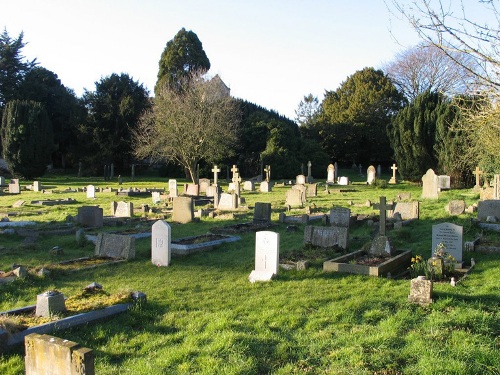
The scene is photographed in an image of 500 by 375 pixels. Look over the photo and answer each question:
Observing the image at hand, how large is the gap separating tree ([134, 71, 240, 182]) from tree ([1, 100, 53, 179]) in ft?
35.3

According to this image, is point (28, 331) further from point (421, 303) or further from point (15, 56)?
point (15, 56)

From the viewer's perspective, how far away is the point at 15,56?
54781 mm

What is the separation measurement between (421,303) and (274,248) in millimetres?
3121

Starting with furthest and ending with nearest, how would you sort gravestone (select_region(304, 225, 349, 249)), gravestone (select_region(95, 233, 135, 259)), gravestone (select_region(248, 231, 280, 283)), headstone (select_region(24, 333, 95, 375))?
gravestone (select_region(304, 225, 349, 249)) < gravestone (select_region(95, 233, 135, 259)) < gravestone (select_region(248, 231, 280, 283)) < headstone (select_region(24, 333, 95, 375))

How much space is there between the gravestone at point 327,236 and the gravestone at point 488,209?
16.7ft

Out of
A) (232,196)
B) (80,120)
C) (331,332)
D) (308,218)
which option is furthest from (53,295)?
(80,120)

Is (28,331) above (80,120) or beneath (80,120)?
beneath

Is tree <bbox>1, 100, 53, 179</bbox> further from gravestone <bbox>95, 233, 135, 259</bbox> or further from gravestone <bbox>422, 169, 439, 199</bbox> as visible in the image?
gravestone <bbox>95, 233, 135, 259</bbox>

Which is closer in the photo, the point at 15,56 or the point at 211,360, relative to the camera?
the point at 211,360

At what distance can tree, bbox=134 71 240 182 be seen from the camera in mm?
37469

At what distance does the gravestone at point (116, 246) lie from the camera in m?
11.0

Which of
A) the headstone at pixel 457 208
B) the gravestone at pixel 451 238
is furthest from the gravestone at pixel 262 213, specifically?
the gravestone at pixel 451 238

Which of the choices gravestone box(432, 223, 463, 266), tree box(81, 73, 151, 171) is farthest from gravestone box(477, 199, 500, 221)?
tree box(81, 73, 151, 171)

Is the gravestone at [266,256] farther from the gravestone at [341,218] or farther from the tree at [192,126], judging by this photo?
the tree at [192,126]
